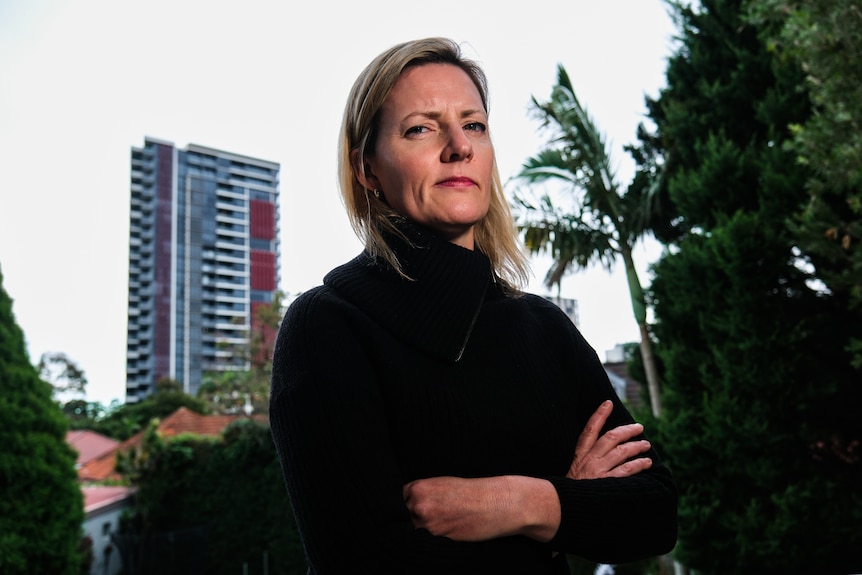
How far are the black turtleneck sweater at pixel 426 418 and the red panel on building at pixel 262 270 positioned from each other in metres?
78.7

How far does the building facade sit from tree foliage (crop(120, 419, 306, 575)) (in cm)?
5736

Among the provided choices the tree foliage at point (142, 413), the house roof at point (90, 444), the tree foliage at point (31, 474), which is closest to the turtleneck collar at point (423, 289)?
the tree foliage at point (31, 474)

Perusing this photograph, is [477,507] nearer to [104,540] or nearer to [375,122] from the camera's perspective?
[375,122]

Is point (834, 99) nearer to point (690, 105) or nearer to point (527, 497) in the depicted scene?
point (690, 105)

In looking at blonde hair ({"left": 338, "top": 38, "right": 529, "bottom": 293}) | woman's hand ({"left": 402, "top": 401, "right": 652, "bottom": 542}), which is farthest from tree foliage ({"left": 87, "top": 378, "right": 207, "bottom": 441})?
woman's hand ({"left": 402, "top": 401, "right": 652, "bottom": 542})

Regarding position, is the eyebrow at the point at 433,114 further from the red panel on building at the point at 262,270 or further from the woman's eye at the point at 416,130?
the red panel on building at the point at 262,270

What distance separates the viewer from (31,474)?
6.16 m

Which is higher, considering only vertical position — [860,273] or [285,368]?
[860,273]

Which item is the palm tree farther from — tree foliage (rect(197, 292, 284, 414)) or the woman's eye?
tree foliage (rect(197, 292, 284, 414))

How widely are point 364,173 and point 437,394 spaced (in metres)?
0.40

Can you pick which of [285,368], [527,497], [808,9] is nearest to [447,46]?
[285,368]

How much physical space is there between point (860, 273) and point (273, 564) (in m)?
11.1

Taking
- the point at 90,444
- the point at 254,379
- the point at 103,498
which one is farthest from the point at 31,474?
the point at 90,444

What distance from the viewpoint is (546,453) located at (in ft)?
3.56
